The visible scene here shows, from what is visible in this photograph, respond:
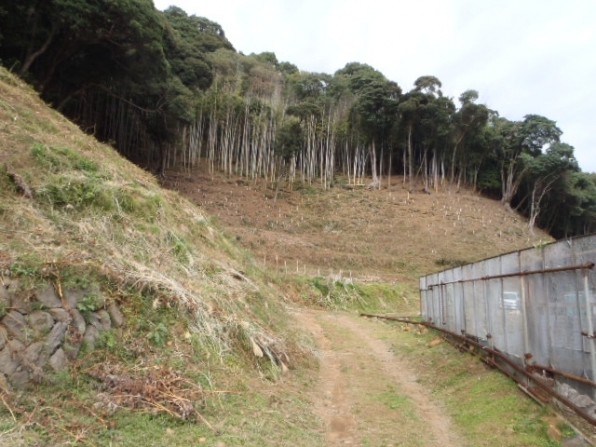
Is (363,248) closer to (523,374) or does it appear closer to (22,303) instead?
(523,374)

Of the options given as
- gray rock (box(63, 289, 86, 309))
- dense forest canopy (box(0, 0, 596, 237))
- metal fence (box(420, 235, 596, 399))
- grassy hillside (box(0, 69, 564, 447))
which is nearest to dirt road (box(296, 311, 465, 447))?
grassy hillside (box(0, 69, 564, 447))

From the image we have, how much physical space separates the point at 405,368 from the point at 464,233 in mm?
30762

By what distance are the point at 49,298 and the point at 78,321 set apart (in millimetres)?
410

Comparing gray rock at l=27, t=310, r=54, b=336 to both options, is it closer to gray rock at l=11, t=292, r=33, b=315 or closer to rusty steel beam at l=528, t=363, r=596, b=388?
gray rock at l=11, t=292, r=33, b=315

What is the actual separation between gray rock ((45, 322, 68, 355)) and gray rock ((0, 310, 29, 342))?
0.23 metres

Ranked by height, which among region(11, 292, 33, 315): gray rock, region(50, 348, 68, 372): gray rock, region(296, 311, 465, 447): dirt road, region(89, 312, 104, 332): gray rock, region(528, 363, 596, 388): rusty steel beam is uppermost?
region(11, 292, 33, 315): gray rock

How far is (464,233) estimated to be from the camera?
37.8 meters

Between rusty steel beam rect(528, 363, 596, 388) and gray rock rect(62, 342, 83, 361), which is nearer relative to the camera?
gray rock rect(62, 342, 83, 361)

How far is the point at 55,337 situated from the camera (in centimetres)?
470

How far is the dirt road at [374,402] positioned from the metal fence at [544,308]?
160cm

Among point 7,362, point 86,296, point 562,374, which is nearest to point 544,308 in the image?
point 562,374

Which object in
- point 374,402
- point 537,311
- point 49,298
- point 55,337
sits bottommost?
point 374,402

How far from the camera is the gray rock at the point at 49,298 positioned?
4840mm

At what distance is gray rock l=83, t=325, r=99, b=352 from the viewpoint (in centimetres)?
499
